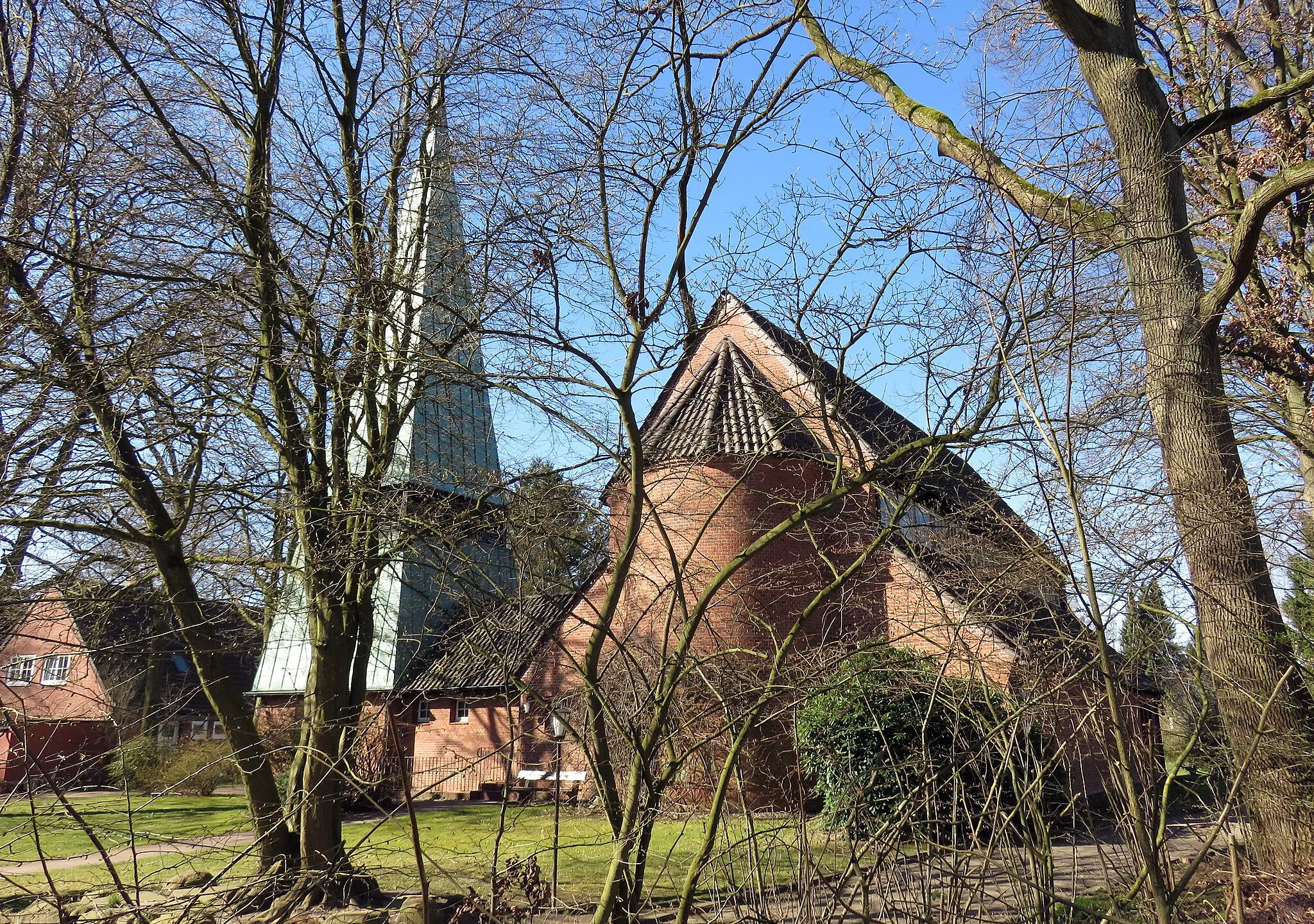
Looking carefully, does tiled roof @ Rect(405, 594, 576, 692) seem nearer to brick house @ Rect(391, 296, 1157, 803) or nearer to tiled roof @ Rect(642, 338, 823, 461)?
brick house @ Rect(391, 296, 1157, 803)

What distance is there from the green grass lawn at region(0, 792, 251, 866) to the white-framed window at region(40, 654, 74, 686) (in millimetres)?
762

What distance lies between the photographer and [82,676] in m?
6.04

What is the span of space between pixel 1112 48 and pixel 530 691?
799 cm

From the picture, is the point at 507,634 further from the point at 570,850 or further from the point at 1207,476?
the point at 570,850

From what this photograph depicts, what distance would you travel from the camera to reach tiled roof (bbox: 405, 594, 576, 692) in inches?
194

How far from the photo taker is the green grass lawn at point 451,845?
422 centimetres

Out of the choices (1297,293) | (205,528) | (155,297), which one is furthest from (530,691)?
(1297,293)

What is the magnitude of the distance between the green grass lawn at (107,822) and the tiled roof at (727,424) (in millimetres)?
3488

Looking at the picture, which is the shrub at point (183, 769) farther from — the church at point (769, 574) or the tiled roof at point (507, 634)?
the tiled roof at point (507, 634)

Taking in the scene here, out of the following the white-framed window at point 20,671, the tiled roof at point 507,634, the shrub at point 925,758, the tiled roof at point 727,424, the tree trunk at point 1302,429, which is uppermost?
the tree trunk at point 1302,429

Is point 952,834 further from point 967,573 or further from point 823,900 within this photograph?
point 967,573

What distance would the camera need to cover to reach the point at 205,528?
352 inches

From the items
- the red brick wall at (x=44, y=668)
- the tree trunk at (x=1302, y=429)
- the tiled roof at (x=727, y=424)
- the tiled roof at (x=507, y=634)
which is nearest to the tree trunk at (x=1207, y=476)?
the tiled roof at (x=727, y=424)

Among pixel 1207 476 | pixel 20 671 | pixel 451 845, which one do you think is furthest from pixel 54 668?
pixel 1207 476
